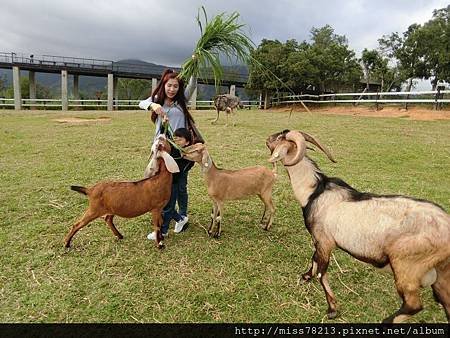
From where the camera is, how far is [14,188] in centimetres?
602

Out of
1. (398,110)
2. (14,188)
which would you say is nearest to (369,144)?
(14,188)

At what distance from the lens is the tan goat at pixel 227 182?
4.09 meters

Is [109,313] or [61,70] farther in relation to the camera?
[61,70]

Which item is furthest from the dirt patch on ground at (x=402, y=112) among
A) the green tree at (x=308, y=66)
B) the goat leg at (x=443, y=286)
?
the goat leg at (x=443, y=286)

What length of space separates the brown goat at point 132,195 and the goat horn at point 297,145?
1.31 m

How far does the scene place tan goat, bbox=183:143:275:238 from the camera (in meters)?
4.09

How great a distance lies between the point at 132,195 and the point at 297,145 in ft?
6.12

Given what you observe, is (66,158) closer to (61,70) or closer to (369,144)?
(369,144)

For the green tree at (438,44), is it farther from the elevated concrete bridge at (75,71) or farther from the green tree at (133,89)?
the green tree at (133,89)

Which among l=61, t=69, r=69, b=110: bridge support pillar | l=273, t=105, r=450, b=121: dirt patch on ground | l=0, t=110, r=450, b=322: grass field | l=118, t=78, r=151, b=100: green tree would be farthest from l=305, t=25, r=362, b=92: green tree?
l=118, t=78, r=151, b=100: green tree

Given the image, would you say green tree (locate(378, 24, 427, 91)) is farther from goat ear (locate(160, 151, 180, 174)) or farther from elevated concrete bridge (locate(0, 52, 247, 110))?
goat ear (locate(160, 151, 180, 174))

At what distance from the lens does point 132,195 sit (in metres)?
3.73

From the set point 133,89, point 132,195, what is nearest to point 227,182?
point 132,195

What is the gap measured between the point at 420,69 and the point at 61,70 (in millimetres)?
31335
